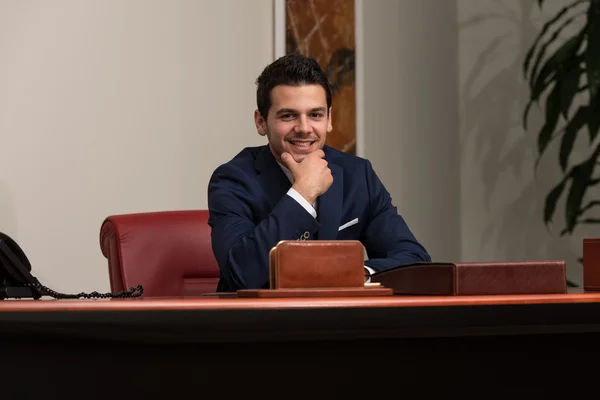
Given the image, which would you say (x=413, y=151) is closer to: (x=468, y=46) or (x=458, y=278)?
(x=468, y=46)

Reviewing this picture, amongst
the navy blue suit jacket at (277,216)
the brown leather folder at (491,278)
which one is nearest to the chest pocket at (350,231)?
the navy blue suit jacket at (277,216)

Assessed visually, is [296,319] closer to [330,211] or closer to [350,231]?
[330,211]

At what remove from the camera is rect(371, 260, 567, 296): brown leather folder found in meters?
1.08

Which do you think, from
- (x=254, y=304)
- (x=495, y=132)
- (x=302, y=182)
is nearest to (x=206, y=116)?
(x=302, y=182)

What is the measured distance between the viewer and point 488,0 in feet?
13.6

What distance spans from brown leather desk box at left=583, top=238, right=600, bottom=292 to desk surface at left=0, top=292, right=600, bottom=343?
1.17 feet

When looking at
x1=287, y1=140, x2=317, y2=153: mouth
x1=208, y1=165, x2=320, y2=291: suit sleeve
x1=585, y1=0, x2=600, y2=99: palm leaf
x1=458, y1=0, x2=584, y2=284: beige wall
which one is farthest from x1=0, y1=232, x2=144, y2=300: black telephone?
x1=458, y1=0, x2=584, y2=284: beige wall

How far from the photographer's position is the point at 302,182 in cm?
189

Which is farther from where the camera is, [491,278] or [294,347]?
[491,278]

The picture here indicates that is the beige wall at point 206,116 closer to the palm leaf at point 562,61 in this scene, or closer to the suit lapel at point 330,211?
the palm leaf at point 562,61

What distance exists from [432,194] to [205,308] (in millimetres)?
3202

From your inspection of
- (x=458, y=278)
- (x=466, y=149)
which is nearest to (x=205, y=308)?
(x=458, y=278)

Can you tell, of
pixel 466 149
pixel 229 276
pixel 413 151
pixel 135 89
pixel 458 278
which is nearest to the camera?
pixel 458 278

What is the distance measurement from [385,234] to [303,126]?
340 mm
